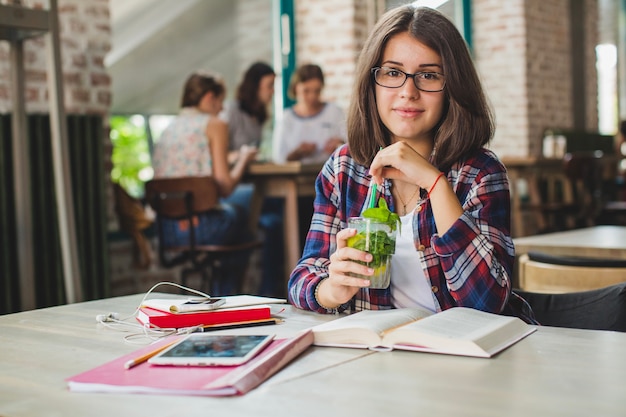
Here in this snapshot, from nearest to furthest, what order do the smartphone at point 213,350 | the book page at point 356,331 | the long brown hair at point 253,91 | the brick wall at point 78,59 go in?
the smartphone at point 213,350 < the book page at point 356,331 < the brick wall at point 78,59 < the long brown hair at point 253,91

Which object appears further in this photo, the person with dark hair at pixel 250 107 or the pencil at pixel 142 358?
the person with dark hair at pixel 250 107

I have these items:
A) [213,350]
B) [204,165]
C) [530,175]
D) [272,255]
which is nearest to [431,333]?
[213,350]

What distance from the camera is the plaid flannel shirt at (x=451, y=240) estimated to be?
1.57 metres

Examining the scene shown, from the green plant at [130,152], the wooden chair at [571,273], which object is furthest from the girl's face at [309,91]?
the wooden chair at [571,273]

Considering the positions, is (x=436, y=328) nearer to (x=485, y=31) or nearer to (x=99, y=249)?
(x=99, y=249)

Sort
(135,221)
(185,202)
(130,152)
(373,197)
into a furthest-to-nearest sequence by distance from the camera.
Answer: (130,152) < (135,221) < (185,202) < (373,197)

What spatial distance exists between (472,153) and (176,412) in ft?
3.32

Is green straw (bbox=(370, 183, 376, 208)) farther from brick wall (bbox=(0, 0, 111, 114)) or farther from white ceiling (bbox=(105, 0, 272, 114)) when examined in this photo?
white ceiling (bbox=(105, 0, 272, 114))

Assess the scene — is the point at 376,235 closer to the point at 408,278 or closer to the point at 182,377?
the point at 408,278

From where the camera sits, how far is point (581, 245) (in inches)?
105

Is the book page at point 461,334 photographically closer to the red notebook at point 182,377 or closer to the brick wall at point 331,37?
the red notebook at point 182,377

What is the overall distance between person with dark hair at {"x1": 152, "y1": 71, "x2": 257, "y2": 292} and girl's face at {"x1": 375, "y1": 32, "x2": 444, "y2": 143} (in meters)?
2.49

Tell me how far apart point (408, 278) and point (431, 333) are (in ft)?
1.66

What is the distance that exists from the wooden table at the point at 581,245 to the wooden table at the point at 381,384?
1332mm
